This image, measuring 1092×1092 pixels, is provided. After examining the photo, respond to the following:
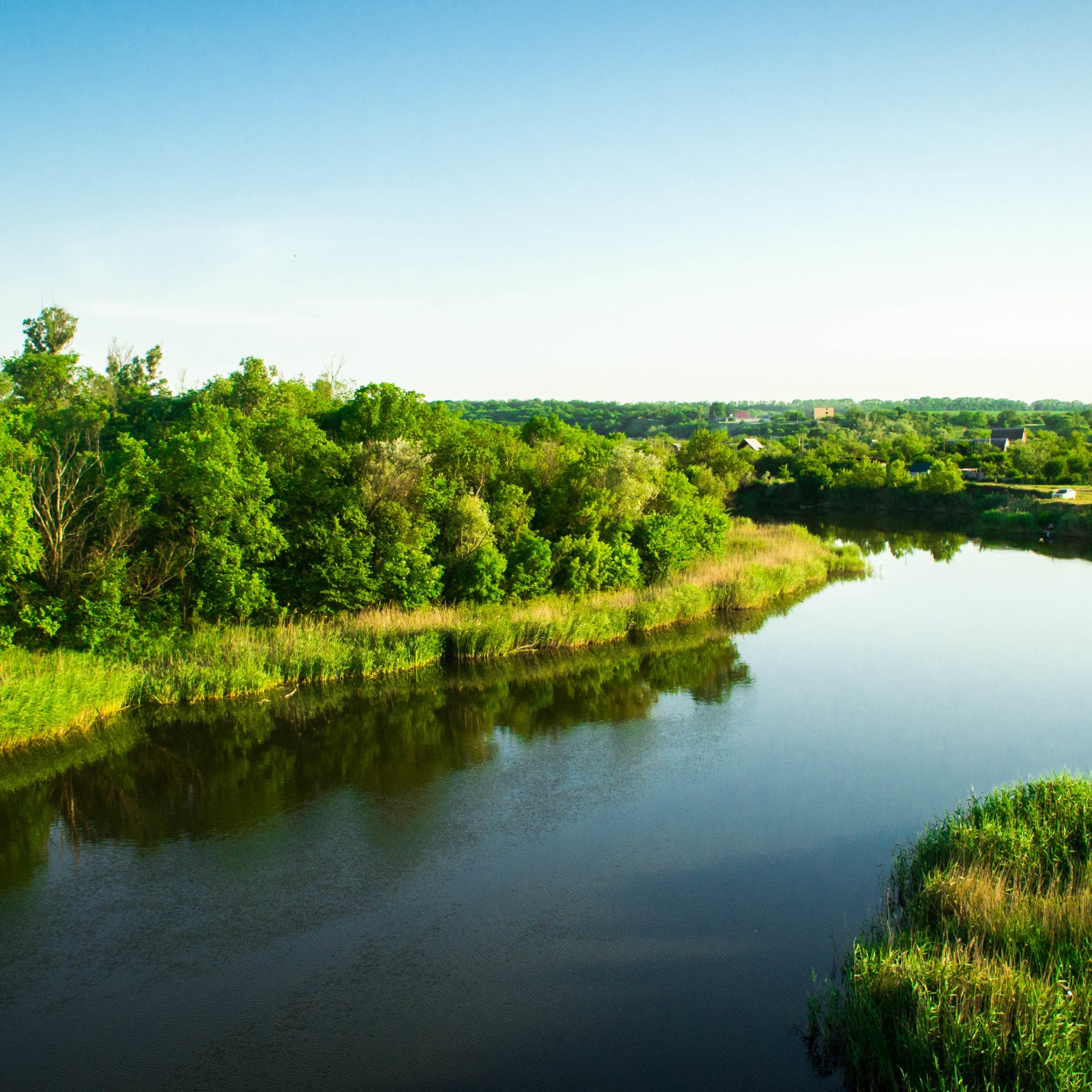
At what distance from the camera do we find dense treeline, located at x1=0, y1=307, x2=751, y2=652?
19.2m

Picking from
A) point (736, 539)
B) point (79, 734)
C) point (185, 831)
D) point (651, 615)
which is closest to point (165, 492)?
point (79, 734)

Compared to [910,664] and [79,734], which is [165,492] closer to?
[79,734]

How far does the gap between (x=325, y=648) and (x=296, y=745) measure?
13.8 ft

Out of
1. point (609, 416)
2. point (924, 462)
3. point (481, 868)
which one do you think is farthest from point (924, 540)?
point (609, 416)

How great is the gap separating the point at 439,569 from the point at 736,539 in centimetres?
1978

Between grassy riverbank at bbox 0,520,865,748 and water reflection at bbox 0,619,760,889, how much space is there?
1.79ft

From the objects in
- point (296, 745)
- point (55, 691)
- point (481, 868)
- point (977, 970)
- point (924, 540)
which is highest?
point (924, 540)

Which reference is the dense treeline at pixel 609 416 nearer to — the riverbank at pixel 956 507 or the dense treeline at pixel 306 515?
the riverbank at pixel 956 507

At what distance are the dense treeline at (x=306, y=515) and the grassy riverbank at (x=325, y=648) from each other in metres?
0.67

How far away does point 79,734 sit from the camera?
56.9 ft

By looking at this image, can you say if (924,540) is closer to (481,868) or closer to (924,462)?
(924,462)

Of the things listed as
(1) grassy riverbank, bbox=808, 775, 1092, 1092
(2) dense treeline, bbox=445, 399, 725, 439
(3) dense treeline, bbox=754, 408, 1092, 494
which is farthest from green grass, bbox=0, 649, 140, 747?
(2) dense treeline, bbox=445, 399, 725, 439

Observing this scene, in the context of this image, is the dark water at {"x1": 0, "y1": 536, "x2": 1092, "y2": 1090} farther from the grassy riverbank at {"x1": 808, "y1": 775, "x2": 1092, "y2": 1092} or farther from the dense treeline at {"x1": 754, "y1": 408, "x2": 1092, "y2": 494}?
the dense treeline at {"x1": 754, "y1": 408, "x2": 1092, "y2": 494}

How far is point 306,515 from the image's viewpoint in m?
23.8
